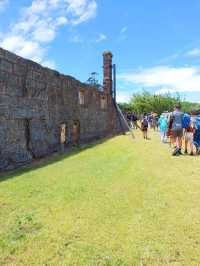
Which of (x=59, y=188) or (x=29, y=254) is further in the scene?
(x=59, y=188)

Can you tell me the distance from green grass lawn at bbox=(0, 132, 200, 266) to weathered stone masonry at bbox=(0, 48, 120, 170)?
2.12m

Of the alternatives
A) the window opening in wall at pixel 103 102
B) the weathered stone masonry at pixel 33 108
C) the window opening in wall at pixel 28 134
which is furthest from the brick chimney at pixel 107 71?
the window opening in wall at pixel 28 134

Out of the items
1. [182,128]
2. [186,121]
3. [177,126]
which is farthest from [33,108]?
[186,121]

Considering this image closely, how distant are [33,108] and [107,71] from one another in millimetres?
16451

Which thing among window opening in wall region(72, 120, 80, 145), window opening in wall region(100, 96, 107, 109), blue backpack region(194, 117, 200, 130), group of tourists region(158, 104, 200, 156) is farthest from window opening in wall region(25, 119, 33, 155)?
window opening in wall region(100, 96, 107, 109)

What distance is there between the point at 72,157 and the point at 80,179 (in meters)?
4.93

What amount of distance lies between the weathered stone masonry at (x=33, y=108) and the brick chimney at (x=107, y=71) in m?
7.54

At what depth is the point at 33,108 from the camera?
1454 centimetres

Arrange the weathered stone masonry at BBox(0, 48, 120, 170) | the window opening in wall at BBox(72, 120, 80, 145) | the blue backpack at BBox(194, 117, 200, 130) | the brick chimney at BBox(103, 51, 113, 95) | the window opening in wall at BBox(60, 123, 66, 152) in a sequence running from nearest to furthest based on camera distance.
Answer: the weathered stone masonry at BBox(0, 48, 120, 170) → the blue backpack at BBox(194, 117, 200, 130) → the window opening in wall at BBox(60, 123, 66, 152) → the window opening in wall at BBox(72, 120, 80, 145) → the brick chimney at BBox(103, 51, 113, 95)

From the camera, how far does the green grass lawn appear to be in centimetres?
511

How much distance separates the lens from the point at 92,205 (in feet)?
24.0

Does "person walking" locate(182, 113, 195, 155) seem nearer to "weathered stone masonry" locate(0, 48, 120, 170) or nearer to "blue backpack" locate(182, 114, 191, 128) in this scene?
"blue backpack" locate(182, 114, 191, 128)

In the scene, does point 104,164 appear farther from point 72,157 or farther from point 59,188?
point 59,188

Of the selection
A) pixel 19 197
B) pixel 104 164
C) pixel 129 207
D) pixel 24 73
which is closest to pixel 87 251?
pixel 129 207
